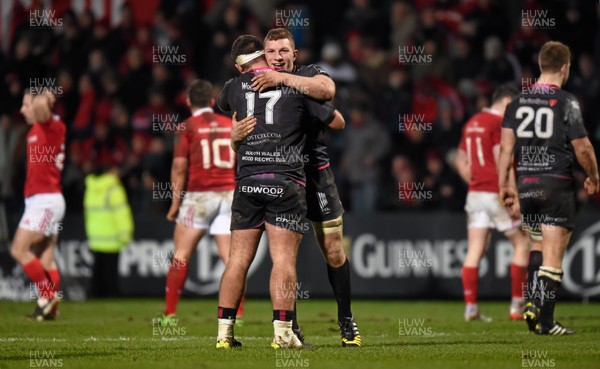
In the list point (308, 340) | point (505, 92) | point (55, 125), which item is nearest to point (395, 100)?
point (505, 92)

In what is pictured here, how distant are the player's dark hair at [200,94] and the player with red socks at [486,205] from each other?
339 centimetres

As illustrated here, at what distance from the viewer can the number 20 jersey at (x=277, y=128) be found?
32.6 ft

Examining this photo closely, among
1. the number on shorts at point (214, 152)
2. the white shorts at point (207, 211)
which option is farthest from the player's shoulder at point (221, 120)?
the white shorts at point (207, 211)

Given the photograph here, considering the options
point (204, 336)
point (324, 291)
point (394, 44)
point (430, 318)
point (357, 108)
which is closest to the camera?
point (204, 336)

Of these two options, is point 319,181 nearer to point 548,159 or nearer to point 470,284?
point 548,159

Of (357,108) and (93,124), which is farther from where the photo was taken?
(93,124)

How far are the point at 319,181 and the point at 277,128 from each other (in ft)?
2.62

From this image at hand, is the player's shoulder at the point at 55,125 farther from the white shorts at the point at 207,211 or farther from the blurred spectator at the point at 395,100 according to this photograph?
the blurred spectator at the point at 395,100

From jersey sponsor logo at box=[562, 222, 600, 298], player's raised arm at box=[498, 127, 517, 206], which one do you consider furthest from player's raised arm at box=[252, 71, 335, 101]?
jersey sponsor logo at box=[562, 222, 600, 298]

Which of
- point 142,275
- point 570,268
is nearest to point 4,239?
point 142,275

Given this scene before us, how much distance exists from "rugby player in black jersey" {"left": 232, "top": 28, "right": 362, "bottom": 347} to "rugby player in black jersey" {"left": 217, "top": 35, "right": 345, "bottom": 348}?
4.9 inches

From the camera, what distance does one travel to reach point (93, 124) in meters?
22.9

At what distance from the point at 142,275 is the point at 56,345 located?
8.80 m

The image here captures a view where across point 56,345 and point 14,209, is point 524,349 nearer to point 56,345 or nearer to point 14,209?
point 56,345
